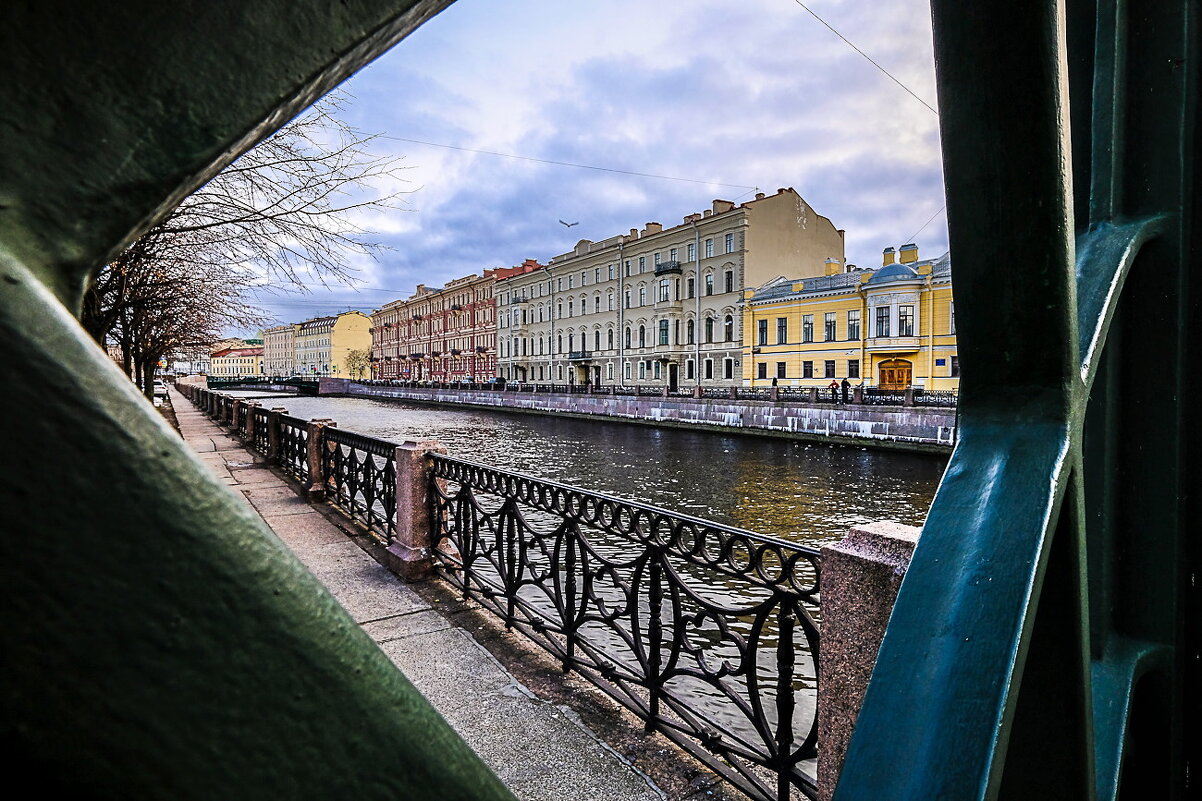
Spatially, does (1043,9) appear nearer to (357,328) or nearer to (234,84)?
Answer: (234,84)

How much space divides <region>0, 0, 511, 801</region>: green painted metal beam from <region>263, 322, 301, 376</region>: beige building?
124m

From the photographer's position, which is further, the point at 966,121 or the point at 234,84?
the point at 966,121

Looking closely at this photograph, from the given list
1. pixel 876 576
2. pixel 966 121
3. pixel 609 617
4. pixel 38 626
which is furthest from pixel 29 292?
pixel 609 617

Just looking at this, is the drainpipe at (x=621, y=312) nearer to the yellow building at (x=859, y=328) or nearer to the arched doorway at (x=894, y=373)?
the yellow building at (x=859, y=328)

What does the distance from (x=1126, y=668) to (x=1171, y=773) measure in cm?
26

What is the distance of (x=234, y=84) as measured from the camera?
1.03 ft

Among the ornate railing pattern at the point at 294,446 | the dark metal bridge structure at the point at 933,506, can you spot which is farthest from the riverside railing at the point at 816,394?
the dark metal bridge structure at the point at 933,506

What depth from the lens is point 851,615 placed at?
95.6 inches

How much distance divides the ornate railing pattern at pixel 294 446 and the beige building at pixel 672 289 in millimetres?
35934

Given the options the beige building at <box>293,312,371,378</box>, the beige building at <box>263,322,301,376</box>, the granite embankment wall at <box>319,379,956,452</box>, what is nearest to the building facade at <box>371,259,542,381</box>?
the beige building at <box>293,312,371,378</box>

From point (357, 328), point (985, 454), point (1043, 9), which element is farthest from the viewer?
point (357, 328)

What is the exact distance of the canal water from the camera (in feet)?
42.6

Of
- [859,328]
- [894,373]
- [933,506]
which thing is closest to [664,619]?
[933,506]

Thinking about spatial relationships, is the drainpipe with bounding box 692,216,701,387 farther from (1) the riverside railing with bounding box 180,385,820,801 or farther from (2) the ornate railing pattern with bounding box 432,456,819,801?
(2) the ornate railing pattern with bounding box 432,456,819,801
